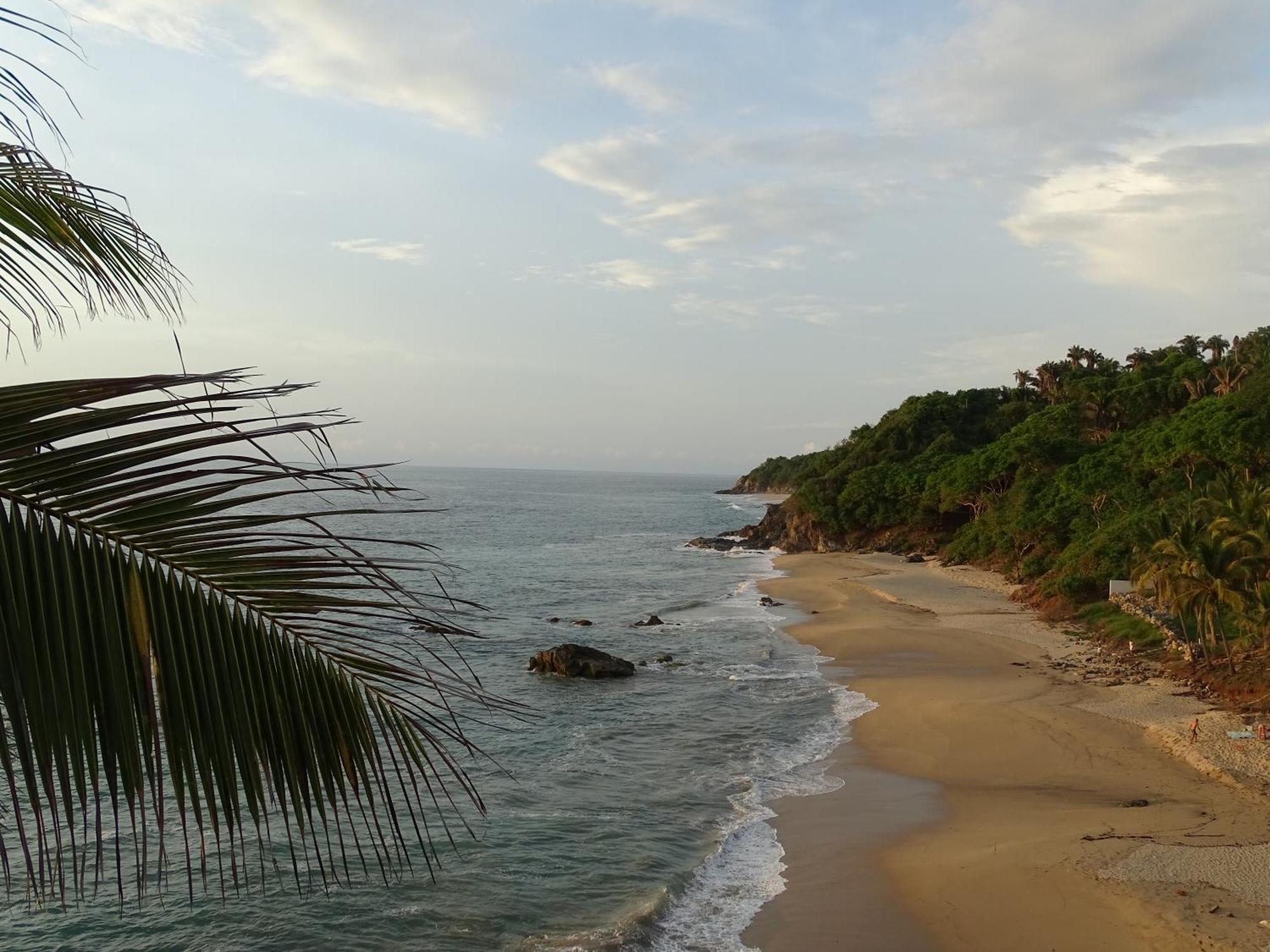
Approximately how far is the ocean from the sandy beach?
3.45ft

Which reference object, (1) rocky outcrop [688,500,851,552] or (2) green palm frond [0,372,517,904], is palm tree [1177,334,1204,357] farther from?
(2) green palm frond [0,372,517,904]

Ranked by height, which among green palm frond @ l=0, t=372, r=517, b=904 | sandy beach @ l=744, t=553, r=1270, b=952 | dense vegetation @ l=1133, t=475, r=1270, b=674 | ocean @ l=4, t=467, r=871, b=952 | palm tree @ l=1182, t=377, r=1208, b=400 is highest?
palm tree @ l=1182, t=377, r=1208, b=400

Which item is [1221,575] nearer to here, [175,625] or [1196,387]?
[175,625]

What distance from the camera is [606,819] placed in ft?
54.3

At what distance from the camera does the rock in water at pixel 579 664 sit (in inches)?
1114

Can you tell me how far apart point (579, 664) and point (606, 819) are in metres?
12.0

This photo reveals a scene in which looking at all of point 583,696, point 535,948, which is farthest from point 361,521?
point 535,948

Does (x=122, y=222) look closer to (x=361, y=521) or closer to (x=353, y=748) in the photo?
(x=353, y=748)

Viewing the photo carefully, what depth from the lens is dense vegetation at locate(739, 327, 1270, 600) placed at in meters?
39.9

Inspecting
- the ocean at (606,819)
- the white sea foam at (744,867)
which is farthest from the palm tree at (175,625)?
the white sea foam at (744,867)

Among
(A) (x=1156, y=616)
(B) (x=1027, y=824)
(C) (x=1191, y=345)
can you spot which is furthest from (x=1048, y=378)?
(B) (x=1027, y=824)

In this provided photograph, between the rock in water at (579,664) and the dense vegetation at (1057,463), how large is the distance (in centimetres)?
1838

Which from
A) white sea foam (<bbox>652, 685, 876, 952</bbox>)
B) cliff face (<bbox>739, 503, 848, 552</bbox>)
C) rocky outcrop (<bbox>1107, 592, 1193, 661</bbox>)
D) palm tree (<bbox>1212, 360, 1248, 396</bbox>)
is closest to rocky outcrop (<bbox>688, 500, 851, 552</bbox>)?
cliff face (<bbox>739, 503, 848, 552</bbox>)

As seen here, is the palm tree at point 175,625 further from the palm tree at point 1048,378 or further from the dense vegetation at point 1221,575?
the palm tree at point 1048,378
